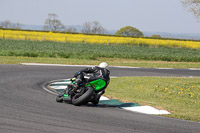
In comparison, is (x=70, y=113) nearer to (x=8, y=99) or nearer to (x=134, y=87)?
(x=8, y=99)

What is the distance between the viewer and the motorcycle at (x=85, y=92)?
10016 millimetres

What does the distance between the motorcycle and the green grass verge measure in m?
1.84

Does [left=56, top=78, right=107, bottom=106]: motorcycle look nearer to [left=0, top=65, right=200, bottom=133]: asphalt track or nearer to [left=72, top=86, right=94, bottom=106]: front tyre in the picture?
[left=72, top=86, right=94, bottom=106]: front tyre

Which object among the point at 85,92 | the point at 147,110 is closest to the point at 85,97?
the point at 85,92

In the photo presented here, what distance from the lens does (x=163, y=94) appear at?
13.8 metres

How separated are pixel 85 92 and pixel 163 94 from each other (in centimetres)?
456

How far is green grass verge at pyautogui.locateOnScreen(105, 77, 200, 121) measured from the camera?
10820mm

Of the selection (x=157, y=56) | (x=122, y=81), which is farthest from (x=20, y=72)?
(x=157, y=56)

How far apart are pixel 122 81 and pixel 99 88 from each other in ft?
22.1

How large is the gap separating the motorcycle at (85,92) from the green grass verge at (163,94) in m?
1.84

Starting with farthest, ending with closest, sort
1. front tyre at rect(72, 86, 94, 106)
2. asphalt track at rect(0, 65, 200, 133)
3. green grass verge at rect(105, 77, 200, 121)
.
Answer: green grass verge at rect(105, 77, 200, 121)
front tyre at rect(72, 86, 94, 106)
asphalt track at rect(0, 65, 200, 133)

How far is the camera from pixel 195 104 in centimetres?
1207

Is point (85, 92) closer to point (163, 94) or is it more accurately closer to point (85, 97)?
point (85, 97)

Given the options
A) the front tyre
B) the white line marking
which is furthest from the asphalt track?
the white line marking
